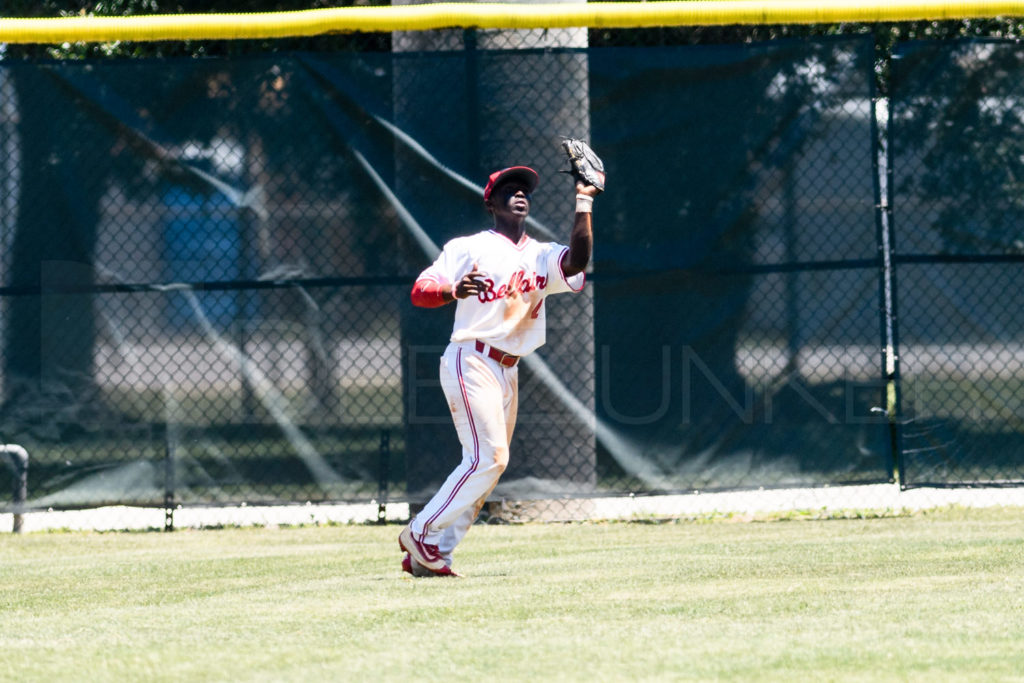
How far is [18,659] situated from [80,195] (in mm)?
3911

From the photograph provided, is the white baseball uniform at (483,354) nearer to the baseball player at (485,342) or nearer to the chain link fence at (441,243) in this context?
the baseball player at (485,342)

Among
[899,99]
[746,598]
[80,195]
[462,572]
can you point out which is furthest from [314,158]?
[746,598]

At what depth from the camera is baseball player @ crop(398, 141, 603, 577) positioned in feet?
18.8

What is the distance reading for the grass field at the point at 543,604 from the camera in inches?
151

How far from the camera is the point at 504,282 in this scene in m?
5.76

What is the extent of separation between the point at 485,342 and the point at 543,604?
128cm

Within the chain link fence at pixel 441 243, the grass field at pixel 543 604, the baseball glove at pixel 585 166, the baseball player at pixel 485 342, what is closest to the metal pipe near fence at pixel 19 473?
the chain link fence at pixel 441 243

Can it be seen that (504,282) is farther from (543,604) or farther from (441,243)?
(441,243)

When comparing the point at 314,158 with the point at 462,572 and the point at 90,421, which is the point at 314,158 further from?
the point at 462,572

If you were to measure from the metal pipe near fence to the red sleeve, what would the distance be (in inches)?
117

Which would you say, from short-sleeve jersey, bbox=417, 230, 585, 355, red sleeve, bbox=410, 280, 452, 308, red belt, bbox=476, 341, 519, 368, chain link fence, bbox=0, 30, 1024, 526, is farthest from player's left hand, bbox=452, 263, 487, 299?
chain link fence, bbox=0, 30, 1024, 526

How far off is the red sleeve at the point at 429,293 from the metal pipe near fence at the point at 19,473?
9.78 ft

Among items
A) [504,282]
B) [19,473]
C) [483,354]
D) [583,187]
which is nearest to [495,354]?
[483,354]

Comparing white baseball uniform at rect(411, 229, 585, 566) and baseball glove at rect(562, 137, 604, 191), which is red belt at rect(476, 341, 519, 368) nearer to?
white baseball uniform at rect(411, 229, 585, 566)
